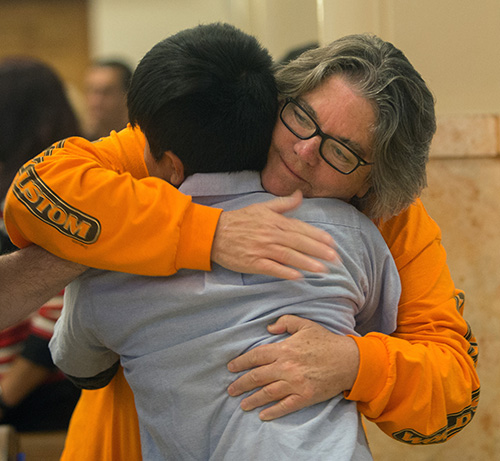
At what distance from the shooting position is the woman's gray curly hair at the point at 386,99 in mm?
1314

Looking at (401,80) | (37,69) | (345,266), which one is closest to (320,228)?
(345,266)

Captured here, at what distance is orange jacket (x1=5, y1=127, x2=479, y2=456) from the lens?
1.20m

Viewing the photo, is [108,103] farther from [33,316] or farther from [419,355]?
[419,355]

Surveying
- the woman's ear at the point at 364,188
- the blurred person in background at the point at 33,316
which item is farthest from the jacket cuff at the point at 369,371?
the blurred person in background at the point at 33,316

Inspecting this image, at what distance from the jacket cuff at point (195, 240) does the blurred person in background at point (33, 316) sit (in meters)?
1.16

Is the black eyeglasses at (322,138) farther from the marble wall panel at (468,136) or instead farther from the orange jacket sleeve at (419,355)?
the marble wall panel at (468,136)

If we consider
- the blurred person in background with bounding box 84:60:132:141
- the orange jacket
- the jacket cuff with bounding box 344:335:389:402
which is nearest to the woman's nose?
the orange jacket

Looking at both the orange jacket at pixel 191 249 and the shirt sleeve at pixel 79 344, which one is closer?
the orange jacket at pixel 191 249

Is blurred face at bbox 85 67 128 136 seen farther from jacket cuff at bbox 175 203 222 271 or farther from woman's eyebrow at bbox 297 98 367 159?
jacket cuff at bbox 175 203 222 271

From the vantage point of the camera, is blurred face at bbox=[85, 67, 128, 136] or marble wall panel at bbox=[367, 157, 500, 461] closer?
marble wall panel at bbox=[367, 157, 500, 461]

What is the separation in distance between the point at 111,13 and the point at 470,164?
5421 mm

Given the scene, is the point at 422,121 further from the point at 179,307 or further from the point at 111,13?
the point at 111,13

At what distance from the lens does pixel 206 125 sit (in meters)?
1.22

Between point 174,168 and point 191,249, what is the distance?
0.18m
